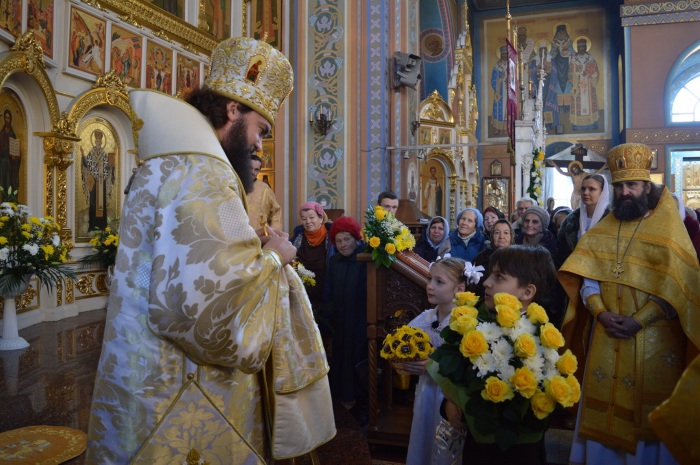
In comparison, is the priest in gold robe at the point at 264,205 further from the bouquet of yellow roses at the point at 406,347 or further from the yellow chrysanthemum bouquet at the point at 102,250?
the bouquet of yellow roses at the point at 406,347

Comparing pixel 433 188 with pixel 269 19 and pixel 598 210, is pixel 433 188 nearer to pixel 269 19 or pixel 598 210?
pixel 269 19

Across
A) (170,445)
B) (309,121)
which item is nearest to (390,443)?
(170,445)

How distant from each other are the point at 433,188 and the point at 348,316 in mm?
12020

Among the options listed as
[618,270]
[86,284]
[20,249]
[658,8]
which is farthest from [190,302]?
[658,8]

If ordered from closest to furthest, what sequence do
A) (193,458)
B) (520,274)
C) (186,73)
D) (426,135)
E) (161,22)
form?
(193,458) < (520,274) < (161,22) < (186,73) < (426,135)

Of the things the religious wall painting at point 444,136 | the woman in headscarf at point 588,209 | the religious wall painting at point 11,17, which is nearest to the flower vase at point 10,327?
the religious wall painting at point 11,17

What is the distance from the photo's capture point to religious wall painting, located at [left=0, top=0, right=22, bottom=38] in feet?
20.6

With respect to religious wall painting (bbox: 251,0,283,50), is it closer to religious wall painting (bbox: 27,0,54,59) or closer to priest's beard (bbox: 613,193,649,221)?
religious wall painting (bbox: 27,0,54,59)

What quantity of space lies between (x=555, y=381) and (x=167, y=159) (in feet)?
4.57

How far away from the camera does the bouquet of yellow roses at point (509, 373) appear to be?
1.81m

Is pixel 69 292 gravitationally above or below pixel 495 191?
below

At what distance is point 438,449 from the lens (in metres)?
2.53

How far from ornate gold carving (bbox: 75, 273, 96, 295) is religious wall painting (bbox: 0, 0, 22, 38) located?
343cm

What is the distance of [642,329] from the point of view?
116 inches
